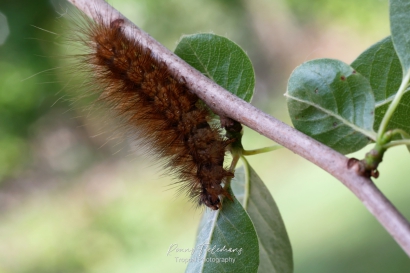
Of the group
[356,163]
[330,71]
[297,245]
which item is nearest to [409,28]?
[330,71]

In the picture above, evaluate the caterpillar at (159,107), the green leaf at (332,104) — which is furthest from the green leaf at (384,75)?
the caterpillar at (159,107)

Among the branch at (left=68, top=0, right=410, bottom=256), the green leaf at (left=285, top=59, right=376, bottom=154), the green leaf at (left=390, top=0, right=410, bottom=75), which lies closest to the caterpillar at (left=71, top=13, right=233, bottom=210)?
the branch at (left=68, top=0, right=410, bottom=256)

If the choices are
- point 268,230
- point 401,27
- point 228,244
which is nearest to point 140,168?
point 268,230

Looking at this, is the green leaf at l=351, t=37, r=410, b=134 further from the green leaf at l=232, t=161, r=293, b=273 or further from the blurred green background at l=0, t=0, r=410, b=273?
the blurred green background at l=0, t=0, r=410, b=273

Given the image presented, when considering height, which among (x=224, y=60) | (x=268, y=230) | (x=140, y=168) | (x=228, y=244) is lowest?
(x=228, y=244)

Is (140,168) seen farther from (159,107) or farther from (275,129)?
(275,129)

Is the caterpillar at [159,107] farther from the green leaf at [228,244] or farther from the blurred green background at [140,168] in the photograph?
the blurred green background at [140,168]
